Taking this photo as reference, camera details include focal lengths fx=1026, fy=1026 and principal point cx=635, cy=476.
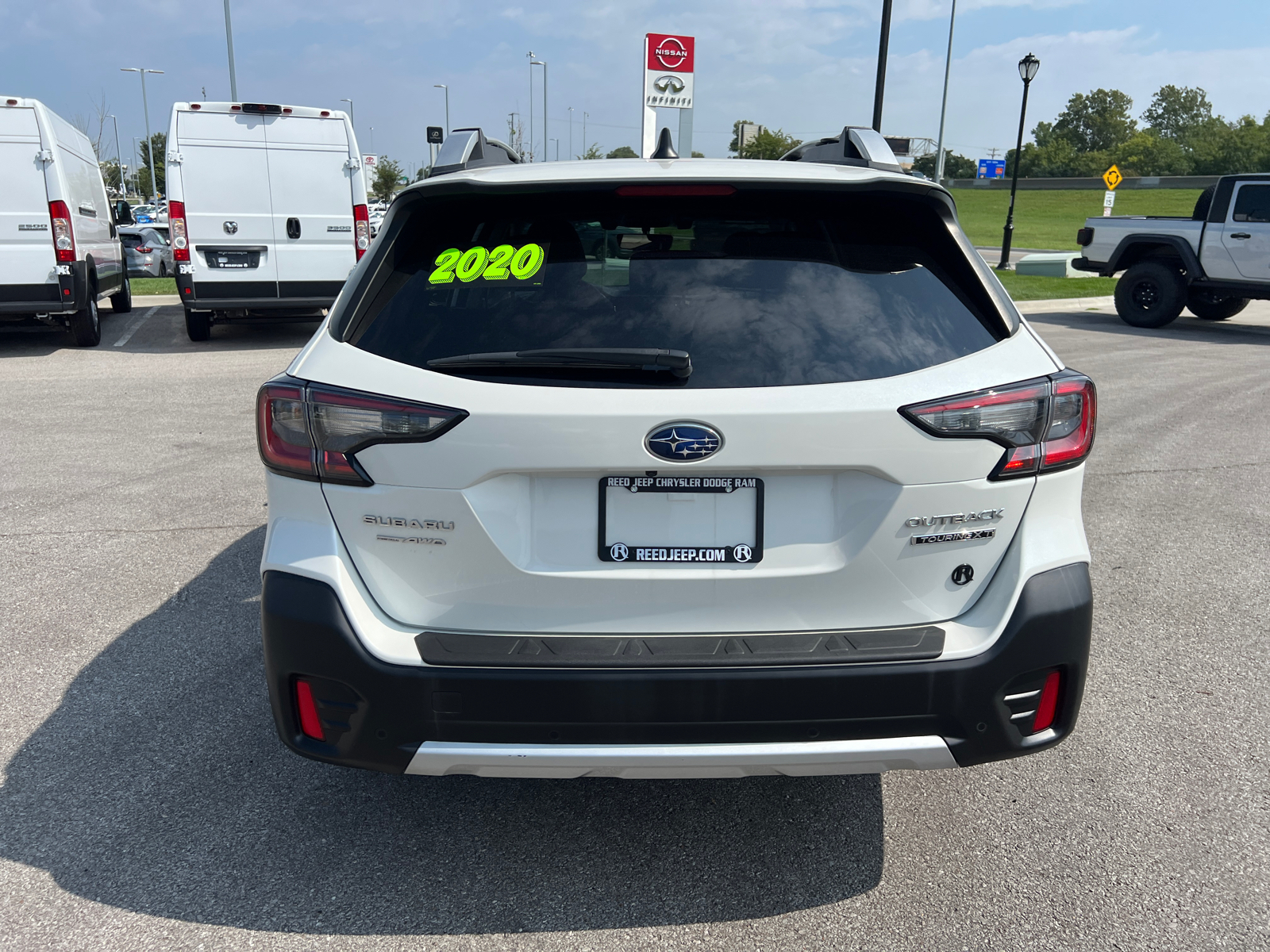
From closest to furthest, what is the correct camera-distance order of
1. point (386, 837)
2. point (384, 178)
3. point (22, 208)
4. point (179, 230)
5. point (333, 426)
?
point (333, 426)
point (386, 837)
point (22, 208)
point (179, 230)
point (384, 178)

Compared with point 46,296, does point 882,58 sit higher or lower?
higher

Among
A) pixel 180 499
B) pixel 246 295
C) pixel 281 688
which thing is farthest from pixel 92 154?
pixel 281 688

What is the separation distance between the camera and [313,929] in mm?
2471

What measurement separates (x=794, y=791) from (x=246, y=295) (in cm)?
1113

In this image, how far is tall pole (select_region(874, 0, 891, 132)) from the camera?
17891mm

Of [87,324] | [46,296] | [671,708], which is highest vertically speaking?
[671,708]

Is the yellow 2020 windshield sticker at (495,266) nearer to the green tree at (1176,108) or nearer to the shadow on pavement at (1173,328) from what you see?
the shadow on pavement at (1173,328)

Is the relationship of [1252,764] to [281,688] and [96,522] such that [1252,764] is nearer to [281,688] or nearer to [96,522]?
[281,688]

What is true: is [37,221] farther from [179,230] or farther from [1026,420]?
[1026,420]

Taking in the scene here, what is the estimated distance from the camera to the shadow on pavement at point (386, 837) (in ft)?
8.43

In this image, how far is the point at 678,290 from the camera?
7.89ft

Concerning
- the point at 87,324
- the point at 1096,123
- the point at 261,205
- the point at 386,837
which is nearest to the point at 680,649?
the point at 386,837

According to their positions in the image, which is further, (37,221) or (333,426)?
(37,221)

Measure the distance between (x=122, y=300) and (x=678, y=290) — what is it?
52.2 feet
